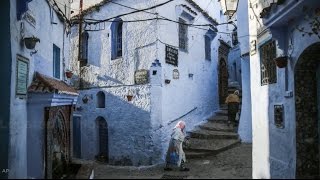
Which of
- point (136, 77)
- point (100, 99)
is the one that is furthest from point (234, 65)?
point (136, 77)

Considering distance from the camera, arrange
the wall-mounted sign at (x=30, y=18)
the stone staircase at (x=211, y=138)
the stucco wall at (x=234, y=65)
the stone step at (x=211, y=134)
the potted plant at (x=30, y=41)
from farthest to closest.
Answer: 1. the stucco wall at (x=234, y=65)
2. the stone step at (x=211, y=134)
3. the stone staircase at (x=211, y=138)
4. the wall-mounted sign at (x=30, y=18)
5. the potted plant at (x=30, y=41)

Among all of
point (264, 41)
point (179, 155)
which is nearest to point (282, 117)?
point (264, 41)

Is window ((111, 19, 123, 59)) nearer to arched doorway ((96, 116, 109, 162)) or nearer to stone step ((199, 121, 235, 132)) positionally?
arched doorway ((96, 116, 109, 162))

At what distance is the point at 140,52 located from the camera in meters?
13.3

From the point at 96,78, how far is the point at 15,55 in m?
7.98

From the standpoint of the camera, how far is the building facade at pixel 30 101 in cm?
637

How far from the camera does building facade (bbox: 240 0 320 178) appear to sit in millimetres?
6062

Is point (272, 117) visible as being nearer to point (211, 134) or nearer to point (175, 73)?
point (211, 134)

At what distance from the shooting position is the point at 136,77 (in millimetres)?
13336

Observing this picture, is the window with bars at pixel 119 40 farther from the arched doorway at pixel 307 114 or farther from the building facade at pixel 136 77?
the arched doorway at pixel 307 114

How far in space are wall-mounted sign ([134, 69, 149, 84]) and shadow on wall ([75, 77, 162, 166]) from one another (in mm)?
196

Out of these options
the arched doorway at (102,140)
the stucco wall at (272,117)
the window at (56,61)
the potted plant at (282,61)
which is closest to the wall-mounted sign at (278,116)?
the stucco wall at (272,117)

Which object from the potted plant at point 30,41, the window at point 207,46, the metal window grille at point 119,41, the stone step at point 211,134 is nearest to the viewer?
the potted plant at point 30,41

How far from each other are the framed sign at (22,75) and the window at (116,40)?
7101 millimetres
